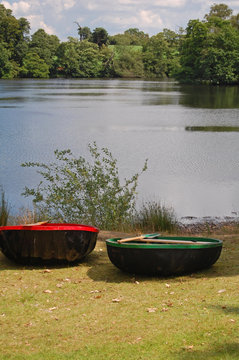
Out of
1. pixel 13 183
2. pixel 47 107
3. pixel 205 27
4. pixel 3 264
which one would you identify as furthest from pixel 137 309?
pixel 205 27

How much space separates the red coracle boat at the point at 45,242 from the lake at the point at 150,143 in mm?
7751

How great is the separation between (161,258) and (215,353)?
8.69ft

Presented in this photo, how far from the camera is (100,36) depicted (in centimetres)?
16000

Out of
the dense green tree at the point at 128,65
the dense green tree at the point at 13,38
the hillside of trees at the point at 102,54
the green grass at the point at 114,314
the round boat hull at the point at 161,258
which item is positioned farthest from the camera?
the dense green tree at the point at 128,65

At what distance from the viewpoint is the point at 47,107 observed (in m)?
49.5

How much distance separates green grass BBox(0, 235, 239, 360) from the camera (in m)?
4.86

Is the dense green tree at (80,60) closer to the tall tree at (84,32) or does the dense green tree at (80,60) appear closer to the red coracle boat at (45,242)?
the tall tree at (84,32)

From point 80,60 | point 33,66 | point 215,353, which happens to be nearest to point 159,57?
point 80,60

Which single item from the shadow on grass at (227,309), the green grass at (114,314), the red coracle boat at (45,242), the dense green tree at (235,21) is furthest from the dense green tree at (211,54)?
the shadow on grass at (227,309)

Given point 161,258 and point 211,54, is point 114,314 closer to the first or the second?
point 161,258

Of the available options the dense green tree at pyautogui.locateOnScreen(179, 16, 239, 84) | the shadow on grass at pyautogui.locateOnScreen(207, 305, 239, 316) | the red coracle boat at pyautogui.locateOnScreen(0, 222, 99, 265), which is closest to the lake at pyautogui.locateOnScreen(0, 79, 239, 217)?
the red coracle boat at pyautogui.locateOnScreen(0, 222, 99, 265)

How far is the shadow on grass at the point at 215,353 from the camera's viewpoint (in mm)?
4566

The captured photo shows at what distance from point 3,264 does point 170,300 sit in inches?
119

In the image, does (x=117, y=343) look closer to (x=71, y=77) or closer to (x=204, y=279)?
(x=204, y=279)
